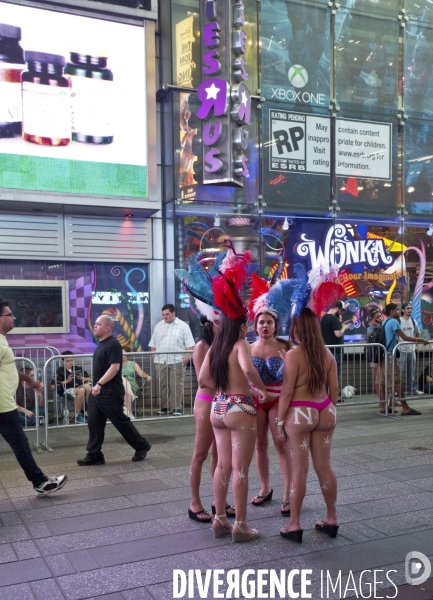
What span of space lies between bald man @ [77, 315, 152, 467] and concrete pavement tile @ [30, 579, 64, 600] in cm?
335

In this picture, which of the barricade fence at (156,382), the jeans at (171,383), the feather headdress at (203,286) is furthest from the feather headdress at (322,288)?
the jeans at (171,383)

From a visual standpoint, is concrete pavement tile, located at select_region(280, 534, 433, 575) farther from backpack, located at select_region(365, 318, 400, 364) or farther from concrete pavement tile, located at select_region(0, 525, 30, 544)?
backpack, located at select_region(365, 318, 400, 364)

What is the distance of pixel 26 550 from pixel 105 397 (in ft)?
9.31

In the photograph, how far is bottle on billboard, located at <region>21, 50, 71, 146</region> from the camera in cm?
1191

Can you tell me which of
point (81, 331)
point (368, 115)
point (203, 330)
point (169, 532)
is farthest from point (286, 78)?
point (169, 532)

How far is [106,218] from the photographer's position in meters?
12.9

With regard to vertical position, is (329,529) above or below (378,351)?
below

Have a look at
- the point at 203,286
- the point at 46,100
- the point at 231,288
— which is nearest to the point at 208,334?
the point at 203,286

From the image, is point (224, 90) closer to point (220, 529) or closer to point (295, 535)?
point (220, 529)

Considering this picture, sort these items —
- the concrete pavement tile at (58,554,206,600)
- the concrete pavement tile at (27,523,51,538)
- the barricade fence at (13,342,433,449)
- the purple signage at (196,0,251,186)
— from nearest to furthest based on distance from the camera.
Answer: the concrete pavement tile at (58,554,206,600)
the concrete pavement tile at (27,523,51,538)
the barricade fence at (13,342,433,449)
the purple signage at (196,0,251,186)

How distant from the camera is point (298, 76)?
15062mm

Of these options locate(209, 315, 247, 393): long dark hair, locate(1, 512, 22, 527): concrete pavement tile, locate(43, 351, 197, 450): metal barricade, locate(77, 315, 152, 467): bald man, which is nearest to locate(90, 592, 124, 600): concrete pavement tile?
locate(209, 315, 247, 393): long dark hair

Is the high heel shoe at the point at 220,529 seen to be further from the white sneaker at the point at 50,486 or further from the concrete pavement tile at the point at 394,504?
the white sneaker at the point at 50,486

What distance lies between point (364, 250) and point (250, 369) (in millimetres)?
11098
